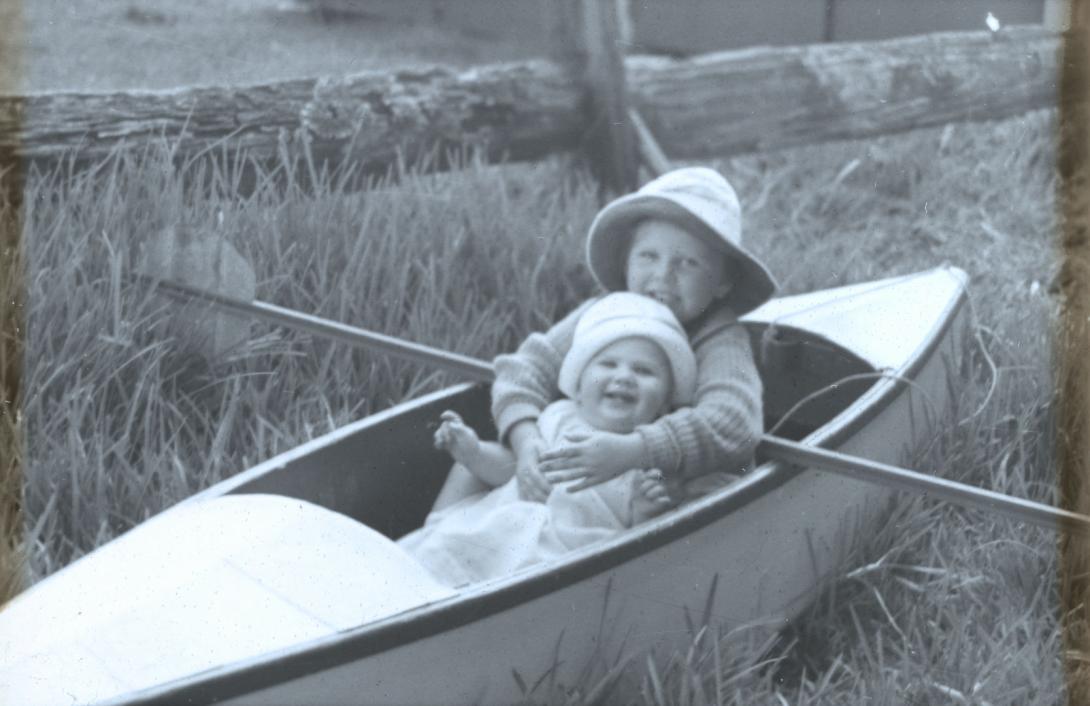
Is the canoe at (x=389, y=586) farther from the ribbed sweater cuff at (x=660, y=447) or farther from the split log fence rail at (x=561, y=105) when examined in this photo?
the split log fence rail at (x=561, y=105)

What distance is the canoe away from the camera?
2.29m

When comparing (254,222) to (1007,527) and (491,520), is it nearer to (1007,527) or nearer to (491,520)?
(491,520)

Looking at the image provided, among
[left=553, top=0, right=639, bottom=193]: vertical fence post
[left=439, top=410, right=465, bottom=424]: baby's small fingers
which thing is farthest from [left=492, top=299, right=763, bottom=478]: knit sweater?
[left=553, top=0, right=639, bottom=193]: vertical fence post

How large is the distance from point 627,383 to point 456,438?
0.40m

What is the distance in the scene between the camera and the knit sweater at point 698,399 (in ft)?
9.18

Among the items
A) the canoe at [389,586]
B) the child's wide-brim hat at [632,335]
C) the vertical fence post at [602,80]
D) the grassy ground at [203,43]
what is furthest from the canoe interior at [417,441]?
the grassy ground at [203,43]

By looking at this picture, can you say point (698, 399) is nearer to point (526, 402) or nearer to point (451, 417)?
point (526, 402)

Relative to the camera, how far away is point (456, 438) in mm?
3033

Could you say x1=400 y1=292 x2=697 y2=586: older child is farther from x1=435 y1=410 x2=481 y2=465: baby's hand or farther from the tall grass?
the tall grass

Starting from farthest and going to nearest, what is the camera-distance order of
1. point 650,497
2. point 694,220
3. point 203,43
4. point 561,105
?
point 203,43, point 561,105, point 694,220, point 650,497

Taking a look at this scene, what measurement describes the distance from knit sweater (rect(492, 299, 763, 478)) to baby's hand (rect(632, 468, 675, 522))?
0.02 meters

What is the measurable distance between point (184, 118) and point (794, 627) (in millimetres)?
2418

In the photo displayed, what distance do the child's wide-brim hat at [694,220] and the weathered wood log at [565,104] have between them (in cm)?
167

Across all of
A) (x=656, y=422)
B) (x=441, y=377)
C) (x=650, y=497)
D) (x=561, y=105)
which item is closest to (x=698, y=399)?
(x=656, y=422)
